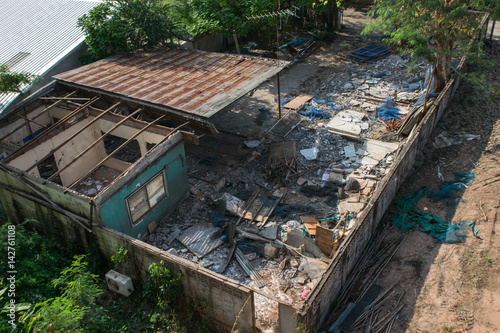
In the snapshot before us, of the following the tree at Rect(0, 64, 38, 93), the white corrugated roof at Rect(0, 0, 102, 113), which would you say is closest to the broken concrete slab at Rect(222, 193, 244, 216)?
the tree at Rect(0, 64, 38, 93)

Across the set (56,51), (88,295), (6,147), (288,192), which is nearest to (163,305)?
(88,295)

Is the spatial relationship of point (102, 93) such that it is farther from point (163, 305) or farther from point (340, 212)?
point (340, 212)

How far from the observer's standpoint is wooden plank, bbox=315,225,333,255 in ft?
36.4

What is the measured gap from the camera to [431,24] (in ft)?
58.0

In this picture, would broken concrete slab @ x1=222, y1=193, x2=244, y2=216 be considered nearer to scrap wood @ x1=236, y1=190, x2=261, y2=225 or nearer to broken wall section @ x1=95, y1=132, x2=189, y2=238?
scrap wood @ x1=236, y1=190, x2=261, y2=225

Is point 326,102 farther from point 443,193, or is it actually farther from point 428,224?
point 428,224

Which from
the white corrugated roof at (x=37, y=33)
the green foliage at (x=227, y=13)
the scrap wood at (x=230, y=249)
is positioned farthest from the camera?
the green foliage at (x=227, y=13)

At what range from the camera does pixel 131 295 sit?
1023cm

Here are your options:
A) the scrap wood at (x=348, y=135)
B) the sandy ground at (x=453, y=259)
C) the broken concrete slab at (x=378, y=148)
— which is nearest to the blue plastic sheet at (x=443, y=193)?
the sandy ground at (x=453, y=259)

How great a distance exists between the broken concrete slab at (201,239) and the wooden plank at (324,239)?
2967mm

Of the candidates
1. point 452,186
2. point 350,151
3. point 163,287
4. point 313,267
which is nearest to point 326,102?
point 350,151

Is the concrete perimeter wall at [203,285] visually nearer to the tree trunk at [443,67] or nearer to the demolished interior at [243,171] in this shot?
the demolished interior at [243,171]

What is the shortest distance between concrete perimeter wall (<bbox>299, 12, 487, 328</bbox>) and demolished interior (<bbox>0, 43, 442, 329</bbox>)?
2.62 ft

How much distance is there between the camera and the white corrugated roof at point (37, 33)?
60.3 ft
